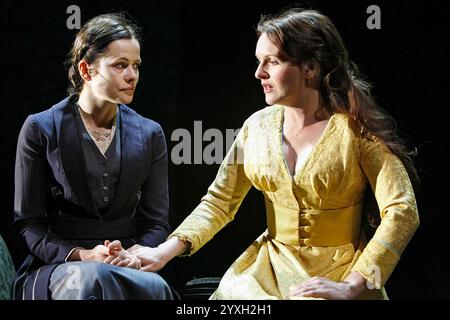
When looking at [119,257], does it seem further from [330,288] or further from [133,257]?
[330,288]

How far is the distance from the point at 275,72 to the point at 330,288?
0.79 meters

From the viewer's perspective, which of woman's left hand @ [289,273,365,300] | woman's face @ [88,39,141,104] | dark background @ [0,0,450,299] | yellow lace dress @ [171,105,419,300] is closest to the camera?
woman's left hand @ [289,273,365,300]

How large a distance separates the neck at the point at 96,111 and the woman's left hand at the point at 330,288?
98 cm

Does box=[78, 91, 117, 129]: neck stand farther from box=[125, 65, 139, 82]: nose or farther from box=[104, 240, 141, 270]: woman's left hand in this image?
box=[104, 240, 141, 270]: woman's left hand

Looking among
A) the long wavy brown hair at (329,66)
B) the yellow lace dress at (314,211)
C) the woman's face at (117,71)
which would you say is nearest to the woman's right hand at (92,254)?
the yellow lace dress at (314,211)

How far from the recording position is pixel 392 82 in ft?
11.5

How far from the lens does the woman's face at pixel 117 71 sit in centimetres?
307

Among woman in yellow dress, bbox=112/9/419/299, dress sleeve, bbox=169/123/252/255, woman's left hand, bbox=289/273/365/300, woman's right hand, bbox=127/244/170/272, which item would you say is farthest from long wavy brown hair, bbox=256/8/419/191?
woman's right hand, bbox=127/244/170/272

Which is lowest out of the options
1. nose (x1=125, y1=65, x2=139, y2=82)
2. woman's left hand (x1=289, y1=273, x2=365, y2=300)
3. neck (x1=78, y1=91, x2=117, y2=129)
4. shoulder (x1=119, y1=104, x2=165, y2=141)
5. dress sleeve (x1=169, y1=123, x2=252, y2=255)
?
woman's left hand (x1=289, y1=273, x2=365, y2=300)

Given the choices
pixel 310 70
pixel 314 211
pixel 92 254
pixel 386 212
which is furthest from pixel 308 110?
pixel 92 254

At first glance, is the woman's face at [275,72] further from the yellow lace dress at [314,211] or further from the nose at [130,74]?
the nose at [130,74]

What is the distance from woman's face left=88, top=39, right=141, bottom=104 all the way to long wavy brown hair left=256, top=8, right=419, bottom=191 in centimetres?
50

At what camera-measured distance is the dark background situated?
11.2ft
